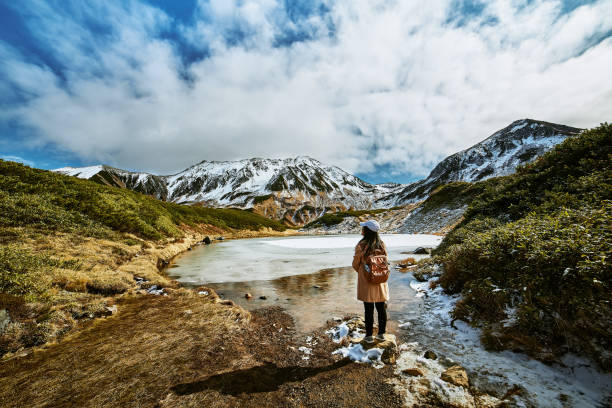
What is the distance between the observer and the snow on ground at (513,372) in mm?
3768

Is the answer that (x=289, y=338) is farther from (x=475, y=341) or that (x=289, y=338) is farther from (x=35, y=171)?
(x=35, y=171)

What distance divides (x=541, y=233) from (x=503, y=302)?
224cm

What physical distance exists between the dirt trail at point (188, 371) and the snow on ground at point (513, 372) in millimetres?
1254

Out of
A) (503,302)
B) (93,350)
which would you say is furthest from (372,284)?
(93,350)

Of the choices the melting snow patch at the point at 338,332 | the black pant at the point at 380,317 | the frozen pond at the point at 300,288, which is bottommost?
the frozen pond at the point at 300,288

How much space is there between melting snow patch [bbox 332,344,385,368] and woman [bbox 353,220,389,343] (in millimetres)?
327

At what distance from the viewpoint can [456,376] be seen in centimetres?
444

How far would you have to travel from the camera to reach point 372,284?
5.95 metres

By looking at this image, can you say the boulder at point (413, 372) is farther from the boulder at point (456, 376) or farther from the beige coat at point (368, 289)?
the beige coat at point (368, 289)

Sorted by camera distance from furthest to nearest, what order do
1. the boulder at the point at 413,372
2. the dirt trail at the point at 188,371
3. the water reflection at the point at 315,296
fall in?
1. the water reflection at the point at 315,296
2. the boulder at the point at 413,372
3. the dirt trail at the point at 188,371

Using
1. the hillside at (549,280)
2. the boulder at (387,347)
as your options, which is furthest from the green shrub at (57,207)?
the hillside at (549,280)

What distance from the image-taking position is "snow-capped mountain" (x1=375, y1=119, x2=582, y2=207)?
153 m

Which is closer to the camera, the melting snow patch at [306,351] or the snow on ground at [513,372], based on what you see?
the snow on ground at [513,372]

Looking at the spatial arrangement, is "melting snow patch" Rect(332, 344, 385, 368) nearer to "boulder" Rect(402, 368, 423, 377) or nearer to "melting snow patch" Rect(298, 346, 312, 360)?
"boulder" Rect(402, 368, 423, 377)
